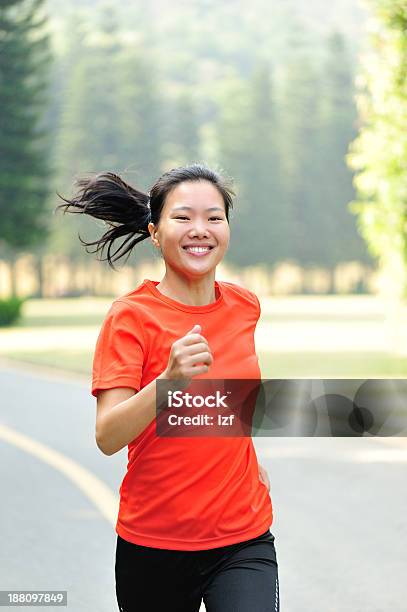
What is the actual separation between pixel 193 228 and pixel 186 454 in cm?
61

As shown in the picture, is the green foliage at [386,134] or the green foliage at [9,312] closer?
the green foliage at [386,134]

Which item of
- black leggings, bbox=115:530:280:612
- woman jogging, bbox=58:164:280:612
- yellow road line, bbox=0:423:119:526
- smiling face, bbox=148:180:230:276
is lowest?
yellow road line, bbox=0:423:119:526

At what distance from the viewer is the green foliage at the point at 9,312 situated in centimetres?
4384

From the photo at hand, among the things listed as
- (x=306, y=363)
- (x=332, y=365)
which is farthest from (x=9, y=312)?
(x=332, y=365)

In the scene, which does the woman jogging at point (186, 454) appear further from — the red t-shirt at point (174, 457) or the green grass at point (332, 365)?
the green grass at point (332, 365)

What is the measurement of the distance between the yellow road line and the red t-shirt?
15.5 ft

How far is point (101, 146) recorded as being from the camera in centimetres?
9569

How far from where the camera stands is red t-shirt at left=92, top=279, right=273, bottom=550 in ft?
10.9

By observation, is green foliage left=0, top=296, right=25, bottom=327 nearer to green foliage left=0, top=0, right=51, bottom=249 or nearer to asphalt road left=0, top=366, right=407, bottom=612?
green foliage left=0, top=0, right=51, bottom=249

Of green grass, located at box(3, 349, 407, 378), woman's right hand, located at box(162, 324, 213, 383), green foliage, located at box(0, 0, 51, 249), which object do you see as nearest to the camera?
woman's right hand, located at box(162, 324, 213, 383)

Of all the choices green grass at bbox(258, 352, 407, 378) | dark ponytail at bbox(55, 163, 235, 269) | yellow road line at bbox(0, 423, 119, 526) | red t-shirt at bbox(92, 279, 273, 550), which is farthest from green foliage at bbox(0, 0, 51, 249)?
red t-shirt at bbox(92, 279, 273, 550)

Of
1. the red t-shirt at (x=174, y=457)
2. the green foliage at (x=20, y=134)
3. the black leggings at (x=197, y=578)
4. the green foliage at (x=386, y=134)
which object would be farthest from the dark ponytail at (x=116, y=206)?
the green foliage at (x=20, y=134)

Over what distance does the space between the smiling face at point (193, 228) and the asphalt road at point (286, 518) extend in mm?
2966

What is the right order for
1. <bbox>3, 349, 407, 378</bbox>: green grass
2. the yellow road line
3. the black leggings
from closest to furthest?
the black leggings, the yellow road line, <bbox>3, 349, 407, 378</bbox>: green grass
